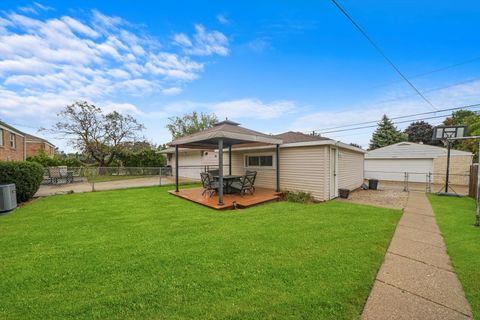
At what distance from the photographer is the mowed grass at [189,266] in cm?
221

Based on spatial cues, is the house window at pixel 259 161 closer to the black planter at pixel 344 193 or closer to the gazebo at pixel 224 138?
the gazebo at pixel 224 138

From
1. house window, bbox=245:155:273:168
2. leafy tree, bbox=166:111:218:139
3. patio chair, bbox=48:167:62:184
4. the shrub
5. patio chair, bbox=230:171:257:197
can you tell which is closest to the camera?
the shrub

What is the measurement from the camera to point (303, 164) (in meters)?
9.05

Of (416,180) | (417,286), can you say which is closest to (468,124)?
(416,180)

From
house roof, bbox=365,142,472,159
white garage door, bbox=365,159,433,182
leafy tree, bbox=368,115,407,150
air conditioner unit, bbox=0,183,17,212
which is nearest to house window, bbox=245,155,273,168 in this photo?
air conditioner unit, bbox=0,183,17,212

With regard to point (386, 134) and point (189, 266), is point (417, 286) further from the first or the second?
point (386, 134)

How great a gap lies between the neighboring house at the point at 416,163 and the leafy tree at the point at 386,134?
14.0 meters

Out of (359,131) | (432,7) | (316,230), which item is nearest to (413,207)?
(316,230)

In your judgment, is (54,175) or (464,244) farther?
(54,175)

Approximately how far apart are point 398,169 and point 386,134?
1588 cm

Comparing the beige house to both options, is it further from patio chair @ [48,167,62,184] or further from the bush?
patio chair @ [48,167,62,184]

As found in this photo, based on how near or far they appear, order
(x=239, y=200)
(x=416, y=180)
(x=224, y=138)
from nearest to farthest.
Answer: (x=224, y=138) < (x=239, y=200) < (x=416, y=180)

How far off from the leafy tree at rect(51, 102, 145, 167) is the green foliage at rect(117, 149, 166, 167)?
82cm

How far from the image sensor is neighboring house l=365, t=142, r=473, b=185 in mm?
15242
